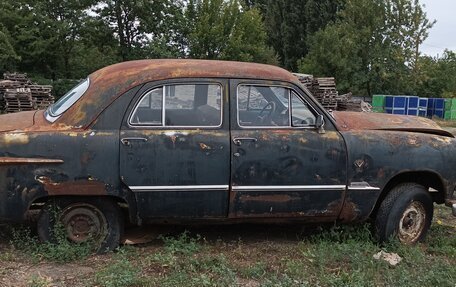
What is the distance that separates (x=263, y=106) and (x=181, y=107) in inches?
31.1

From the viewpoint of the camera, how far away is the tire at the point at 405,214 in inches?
202

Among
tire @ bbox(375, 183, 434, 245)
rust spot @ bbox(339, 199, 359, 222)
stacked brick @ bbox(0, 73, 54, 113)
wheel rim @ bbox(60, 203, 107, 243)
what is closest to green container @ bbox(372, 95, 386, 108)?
stacked brick @ bbox(0, 73, 54, 113)

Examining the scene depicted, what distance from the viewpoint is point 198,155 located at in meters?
4.59

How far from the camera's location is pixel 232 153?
15.2ft

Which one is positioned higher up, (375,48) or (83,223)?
(375,48)

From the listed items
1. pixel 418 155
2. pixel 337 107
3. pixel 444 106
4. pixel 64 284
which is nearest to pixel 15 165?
pixel 64 284

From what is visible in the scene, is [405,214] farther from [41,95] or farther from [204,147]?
[41,95]

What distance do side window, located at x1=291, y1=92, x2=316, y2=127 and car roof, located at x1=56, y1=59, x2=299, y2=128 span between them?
0.20 m

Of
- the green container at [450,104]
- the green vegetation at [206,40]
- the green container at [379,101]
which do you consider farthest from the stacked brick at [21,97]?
the green container at [450,104]

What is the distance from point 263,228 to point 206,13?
97.9ft

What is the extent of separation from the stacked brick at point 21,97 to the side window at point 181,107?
520 inches

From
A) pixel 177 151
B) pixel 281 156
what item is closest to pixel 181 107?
pixel 177 151

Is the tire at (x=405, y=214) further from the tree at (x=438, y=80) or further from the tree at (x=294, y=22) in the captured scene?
the tree at (x=294, y=22)

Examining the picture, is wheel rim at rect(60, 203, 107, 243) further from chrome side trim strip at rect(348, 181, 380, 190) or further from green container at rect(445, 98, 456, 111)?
green container at rect(445, 98, 456, 111)
